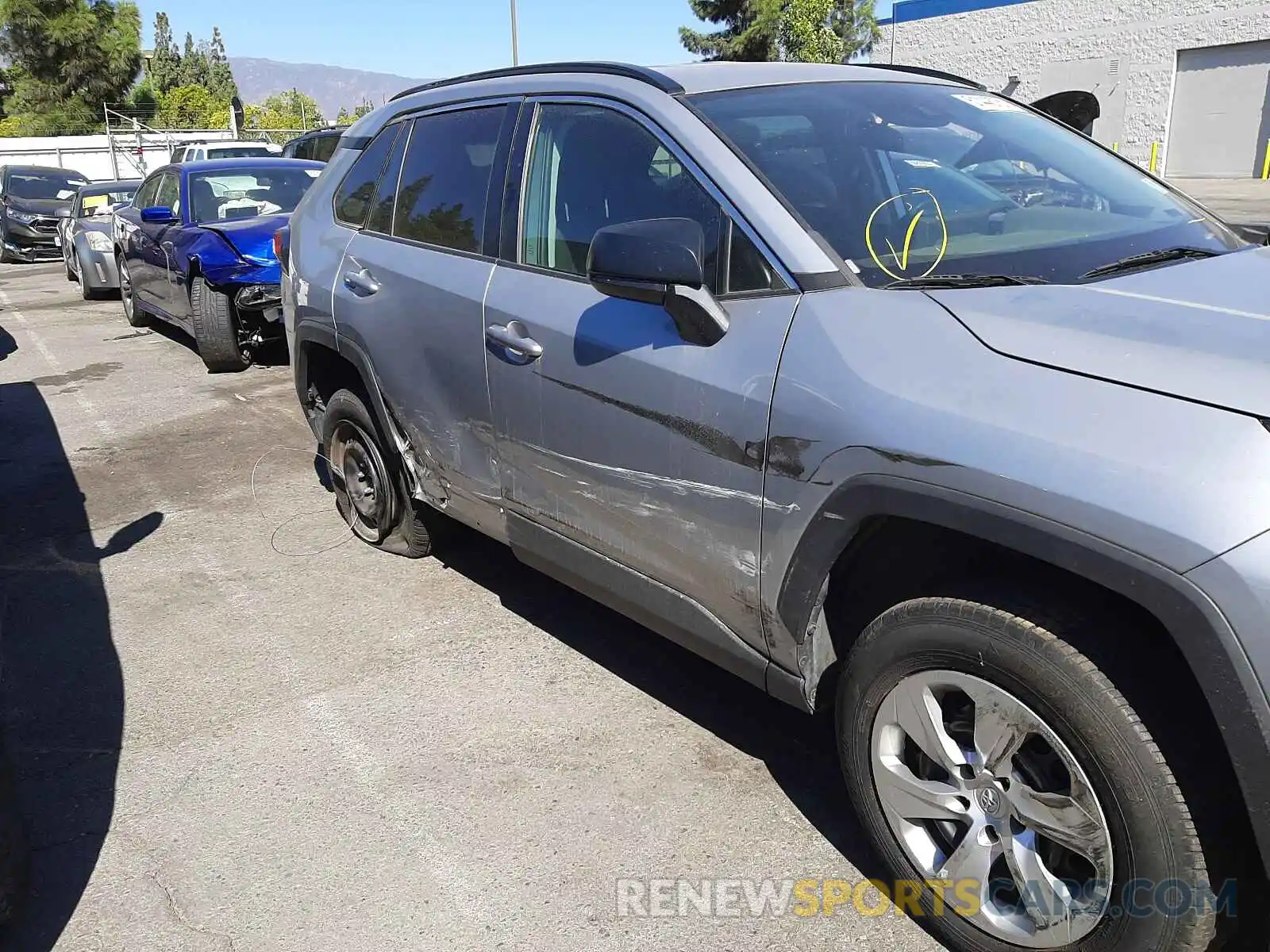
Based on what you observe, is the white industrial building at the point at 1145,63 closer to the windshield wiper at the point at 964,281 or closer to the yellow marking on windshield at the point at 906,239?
the yellow marking on windshield at the point at 906,239

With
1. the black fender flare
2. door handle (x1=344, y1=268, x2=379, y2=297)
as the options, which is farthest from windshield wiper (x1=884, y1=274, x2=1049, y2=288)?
door handle (x1=344, y1=268, x2=379, y2=297)

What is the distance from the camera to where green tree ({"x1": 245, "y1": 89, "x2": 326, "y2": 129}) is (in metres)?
54.0

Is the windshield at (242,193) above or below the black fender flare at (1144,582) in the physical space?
above

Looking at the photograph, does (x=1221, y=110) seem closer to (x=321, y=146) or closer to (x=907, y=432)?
(x=321, y=146)

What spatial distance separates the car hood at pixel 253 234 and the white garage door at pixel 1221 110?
1083 inches

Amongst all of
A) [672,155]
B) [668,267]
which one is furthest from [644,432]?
[672,155]

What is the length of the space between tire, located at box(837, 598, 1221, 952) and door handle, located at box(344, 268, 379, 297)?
2408 millimetres

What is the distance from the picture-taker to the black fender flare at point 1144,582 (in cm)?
166

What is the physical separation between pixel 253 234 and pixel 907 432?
7.13 m

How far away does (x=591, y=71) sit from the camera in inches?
126

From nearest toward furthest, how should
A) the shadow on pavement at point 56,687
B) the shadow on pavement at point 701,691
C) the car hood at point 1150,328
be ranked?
the car hood at point 1150,328
the shadow on pavement at point 56,687
the shadow on pavement at point 701,691

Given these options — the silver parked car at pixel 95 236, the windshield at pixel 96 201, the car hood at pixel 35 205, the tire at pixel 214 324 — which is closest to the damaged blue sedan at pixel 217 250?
the tire at pixel 214 324

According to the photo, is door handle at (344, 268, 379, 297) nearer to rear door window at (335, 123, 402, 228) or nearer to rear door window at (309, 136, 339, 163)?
rear door window at (335, 123, 402, 228)

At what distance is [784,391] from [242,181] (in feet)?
26.9
